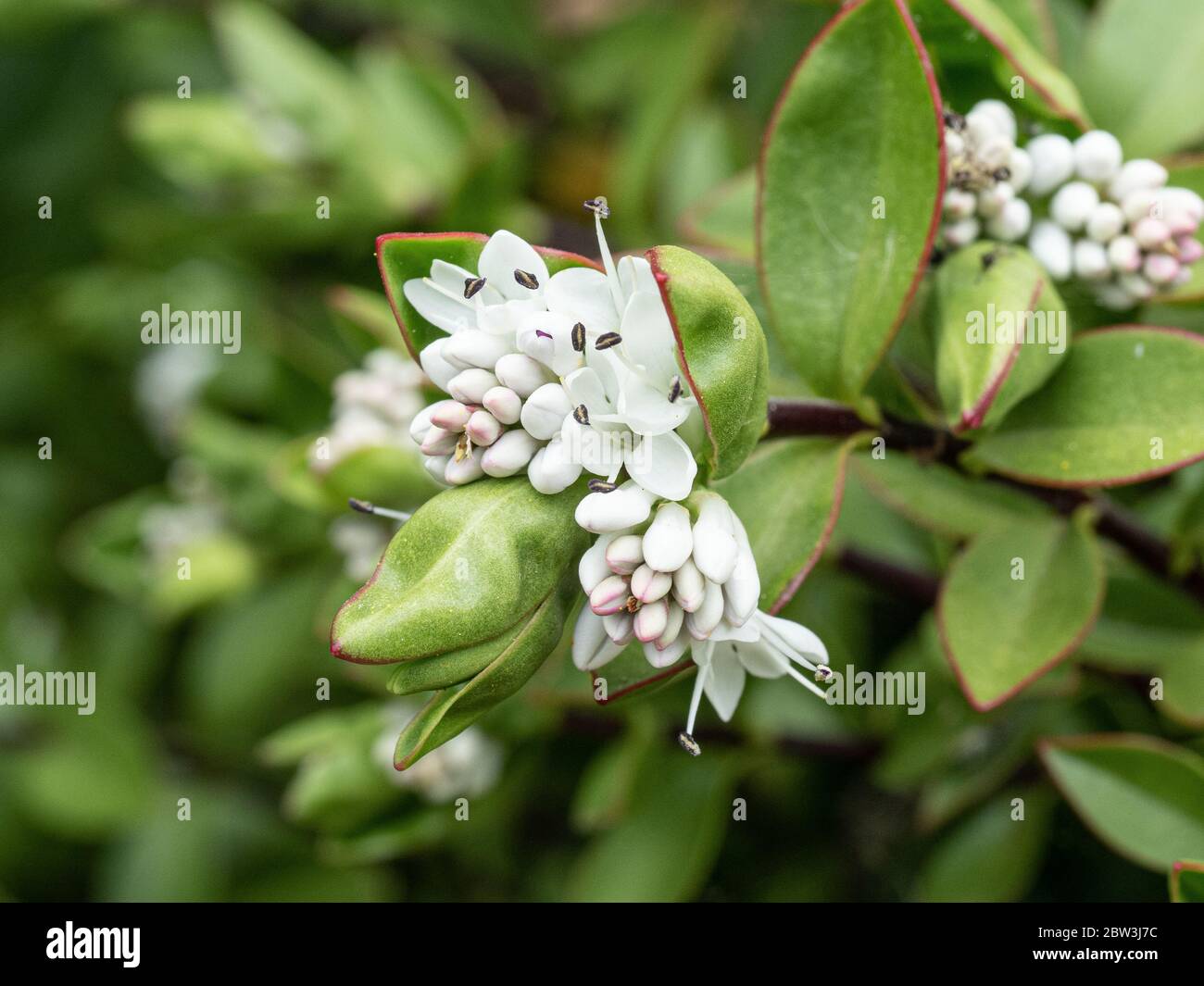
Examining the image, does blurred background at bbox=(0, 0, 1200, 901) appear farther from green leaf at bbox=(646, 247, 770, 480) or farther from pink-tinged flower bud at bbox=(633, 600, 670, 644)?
pink-tinged flower bud at bbox=(633, 600, 670, 644)

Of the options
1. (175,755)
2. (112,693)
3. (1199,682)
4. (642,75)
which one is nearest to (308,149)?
(642,75)

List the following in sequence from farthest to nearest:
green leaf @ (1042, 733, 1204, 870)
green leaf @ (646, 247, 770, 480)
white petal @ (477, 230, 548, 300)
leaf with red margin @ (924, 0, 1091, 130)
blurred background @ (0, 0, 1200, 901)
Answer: blurred background @ (0, 0, 1200, 901) < green leaf @ (1042, 733, 1204, 870) < leaf with red margin @ (924, 0, 1091, 130) < white petal @ (477, 230, 548, 300) < green leaf @ (646, 247, 770, 480)

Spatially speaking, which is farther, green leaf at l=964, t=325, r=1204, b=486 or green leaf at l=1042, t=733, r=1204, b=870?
green leaf at l=1042, t=733, r=1204, b=870

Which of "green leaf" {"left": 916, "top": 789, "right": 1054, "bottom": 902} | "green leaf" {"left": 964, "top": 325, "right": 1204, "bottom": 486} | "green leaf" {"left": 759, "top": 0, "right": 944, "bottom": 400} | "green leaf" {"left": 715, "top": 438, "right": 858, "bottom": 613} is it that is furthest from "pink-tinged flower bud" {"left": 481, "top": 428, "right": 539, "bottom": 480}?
"green leaf" {"left": 916, "top": 789, "right": 1054, "bottom": 902}

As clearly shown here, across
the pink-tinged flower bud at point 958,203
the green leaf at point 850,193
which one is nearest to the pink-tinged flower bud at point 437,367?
the green leaf at point 850,193

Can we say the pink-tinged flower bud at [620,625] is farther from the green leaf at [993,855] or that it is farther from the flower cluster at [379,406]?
the green leaf at [993,855]

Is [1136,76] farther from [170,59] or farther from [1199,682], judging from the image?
[170,59]
